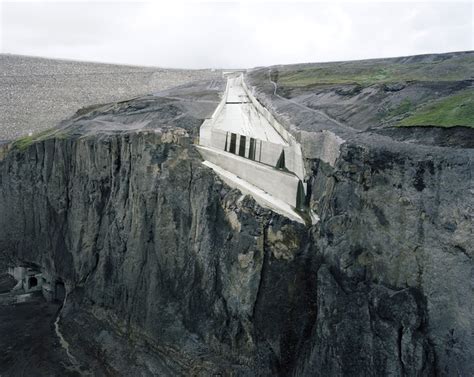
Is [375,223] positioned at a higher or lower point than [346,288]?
higher

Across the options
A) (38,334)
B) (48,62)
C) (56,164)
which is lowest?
(38,334)

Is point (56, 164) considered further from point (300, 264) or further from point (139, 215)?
point (300, 264)

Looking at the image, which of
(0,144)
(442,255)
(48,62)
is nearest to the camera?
(442,255)

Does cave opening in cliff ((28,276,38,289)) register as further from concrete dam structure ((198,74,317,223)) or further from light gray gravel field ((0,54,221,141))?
concrete dam structure ((198,74,317,223))

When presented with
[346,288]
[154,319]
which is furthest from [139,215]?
[346,288]

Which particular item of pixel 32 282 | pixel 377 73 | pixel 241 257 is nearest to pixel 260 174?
pixel 241 257

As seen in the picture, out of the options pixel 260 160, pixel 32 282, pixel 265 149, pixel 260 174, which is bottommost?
pixel 32 282

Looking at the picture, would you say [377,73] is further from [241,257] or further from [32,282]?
[32,282]

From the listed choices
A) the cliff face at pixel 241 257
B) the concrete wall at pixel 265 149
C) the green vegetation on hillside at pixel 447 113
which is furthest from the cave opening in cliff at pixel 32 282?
the green vegetation on hillside at pixel 447 113
